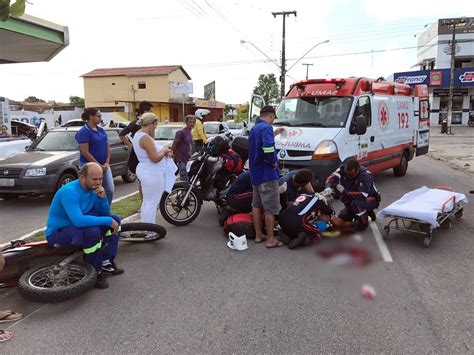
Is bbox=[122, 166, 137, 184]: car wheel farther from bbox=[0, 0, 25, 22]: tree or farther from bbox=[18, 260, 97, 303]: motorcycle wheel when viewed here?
bbox=[0, 0, 25, 22]: tree

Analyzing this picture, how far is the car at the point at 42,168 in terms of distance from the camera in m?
8.38

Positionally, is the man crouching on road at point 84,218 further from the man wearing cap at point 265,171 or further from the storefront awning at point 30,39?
the storefront awning at point 30,39

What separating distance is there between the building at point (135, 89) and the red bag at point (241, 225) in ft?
141

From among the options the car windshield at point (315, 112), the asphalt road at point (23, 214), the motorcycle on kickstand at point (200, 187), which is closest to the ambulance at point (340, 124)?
the car windshield at point (315, 112)

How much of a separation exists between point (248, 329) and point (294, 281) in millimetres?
1087

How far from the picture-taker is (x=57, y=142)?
9.84 meters

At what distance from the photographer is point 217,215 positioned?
7.46 metres

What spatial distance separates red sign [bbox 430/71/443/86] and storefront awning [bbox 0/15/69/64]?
3516 centimetres

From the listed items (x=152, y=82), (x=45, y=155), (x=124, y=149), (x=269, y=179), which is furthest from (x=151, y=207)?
(x=152, y=82)

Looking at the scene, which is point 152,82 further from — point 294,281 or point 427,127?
point 294,281

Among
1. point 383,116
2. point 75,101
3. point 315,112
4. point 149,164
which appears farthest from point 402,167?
point 75,101

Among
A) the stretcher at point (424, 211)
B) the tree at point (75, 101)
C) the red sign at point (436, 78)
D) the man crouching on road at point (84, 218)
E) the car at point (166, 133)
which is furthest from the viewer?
the tree at point (75, 101)

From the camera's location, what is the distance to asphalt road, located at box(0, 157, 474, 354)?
10.6 ft

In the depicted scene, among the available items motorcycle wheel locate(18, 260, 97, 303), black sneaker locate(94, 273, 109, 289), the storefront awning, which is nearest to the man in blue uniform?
black sneaker locate(94, 273, 109, 289)
